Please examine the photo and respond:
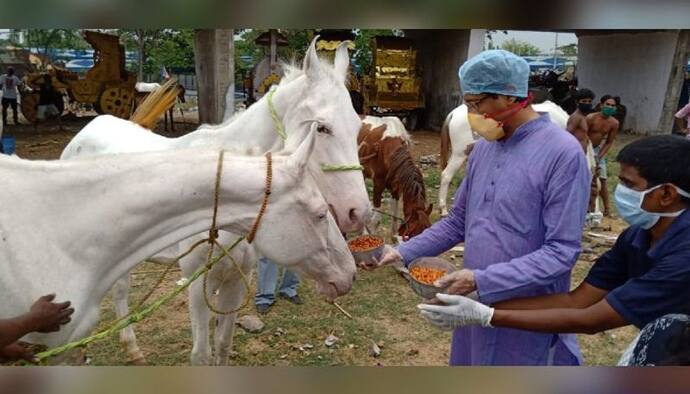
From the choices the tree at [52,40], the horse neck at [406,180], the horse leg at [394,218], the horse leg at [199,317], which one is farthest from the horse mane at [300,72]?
the tree at [52,40]

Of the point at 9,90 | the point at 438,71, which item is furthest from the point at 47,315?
the point at 9,90

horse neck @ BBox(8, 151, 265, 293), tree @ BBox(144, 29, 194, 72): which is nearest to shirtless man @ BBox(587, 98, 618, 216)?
horse neck @ BBox(8, 151, 265, 293)

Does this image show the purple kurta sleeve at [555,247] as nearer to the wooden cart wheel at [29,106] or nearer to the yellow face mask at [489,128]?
the yellow face mask at [489,128]

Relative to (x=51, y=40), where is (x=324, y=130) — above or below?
below

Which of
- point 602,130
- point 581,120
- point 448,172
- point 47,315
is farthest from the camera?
point 448,172

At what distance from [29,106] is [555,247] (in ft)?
57.0

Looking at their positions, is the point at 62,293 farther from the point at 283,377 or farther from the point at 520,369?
the point at 520,369

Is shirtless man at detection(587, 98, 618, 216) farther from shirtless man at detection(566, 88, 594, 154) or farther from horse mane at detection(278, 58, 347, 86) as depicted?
horse mane at detection(278, 58, 347, 86)

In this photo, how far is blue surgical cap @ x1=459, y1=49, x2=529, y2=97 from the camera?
198 centimetres

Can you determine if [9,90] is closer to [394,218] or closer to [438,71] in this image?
[438,71]

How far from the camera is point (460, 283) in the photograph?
1.96 metres

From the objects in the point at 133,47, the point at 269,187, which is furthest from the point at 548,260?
the point at 133,47

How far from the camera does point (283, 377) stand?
131 cm

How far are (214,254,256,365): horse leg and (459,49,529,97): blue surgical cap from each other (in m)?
1.71
